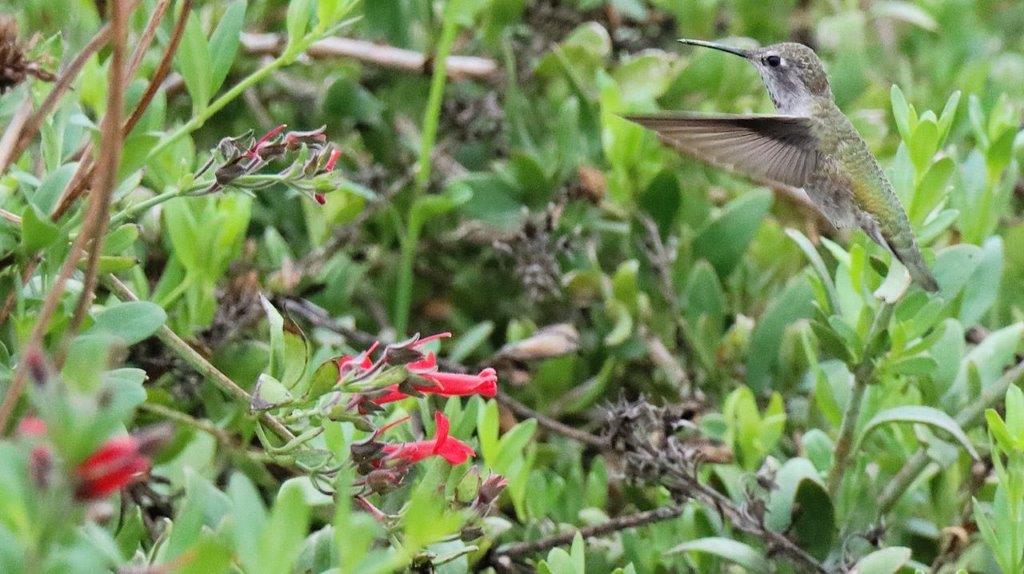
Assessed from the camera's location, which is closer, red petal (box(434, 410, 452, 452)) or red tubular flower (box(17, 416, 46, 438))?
red tubular flower (box(17, 416, 46, 438))

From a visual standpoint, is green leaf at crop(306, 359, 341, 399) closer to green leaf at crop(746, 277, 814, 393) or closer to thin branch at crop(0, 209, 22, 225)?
thin branch at crop(0, 209, 22, 225)

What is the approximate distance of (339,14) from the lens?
1.54 meters

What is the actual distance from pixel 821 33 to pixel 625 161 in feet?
3.30

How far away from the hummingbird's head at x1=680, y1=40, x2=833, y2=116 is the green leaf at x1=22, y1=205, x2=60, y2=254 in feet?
4.66

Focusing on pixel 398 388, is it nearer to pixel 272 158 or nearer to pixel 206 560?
pixel 272 158

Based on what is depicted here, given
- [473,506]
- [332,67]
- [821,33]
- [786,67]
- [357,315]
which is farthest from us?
[821,33]

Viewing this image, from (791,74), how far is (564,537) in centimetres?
107

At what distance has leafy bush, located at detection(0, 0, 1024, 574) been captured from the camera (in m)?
1.20

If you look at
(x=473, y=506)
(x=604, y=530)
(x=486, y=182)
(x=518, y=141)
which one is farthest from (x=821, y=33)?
(x=473, y=506)

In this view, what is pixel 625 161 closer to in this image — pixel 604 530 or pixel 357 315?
pixel 357 315

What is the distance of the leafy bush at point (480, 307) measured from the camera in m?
1.20

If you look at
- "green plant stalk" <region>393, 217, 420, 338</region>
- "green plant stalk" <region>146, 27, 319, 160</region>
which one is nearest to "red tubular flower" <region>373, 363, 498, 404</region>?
"green plant stalk" <region>146, 27, 319, 160</region>

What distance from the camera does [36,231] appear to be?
47.8 inches

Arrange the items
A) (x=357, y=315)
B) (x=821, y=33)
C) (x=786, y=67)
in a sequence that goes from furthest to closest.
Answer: (x=821, y=33) < (x=357, y=315) < (x=786, y=67)
